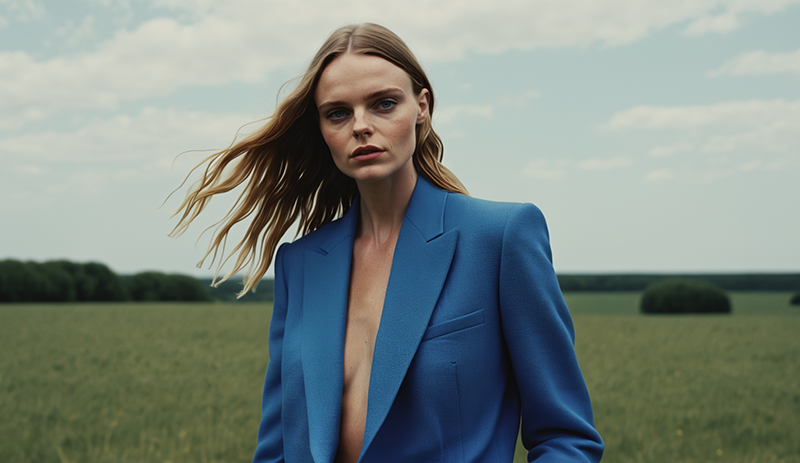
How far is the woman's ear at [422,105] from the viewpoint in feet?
9.06

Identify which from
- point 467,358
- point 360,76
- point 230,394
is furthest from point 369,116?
point 230,394

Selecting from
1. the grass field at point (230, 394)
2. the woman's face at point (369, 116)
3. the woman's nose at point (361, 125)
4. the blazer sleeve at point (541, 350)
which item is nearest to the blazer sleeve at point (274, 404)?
the woman's face at point (369, 116)

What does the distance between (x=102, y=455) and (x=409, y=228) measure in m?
7.64

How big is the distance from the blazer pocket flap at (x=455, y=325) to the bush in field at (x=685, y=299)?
43.6m

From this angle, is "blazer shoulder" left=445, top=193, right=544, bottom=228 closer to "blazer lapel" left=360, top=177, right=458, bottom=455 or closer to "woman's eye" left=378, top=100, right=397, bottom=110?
"blazer lapel" left=360, top=177, right=458, bottom=455

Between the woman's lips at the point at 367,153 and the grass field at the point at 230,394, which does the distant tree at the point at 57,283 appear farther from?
the woman's lips at the point at 367,153

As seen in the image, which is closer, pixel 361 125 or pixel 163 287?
pixel 361 125

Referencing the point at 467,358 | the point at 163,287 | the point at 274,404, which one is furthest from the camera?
the point at 163,287

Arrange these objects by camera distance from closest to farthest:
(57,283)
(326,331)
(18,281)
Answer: (326,331) → (18,281) → (57,283)

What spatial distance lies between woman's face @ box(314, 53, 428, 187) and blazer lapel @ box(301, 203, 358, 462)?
0.46m

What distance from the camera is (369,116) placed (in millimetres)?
2482

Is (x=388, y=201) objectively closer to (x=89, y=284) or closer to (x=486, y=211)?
(x=486, y=211)

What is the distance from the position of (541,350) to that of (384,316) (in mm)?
631

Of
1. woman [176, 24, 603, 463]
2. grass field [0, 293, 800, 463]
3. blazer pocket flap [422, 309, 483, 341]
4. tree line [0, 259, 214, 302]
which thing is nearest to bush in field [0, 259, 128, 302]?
tree line [0, 259, 214, 302]
